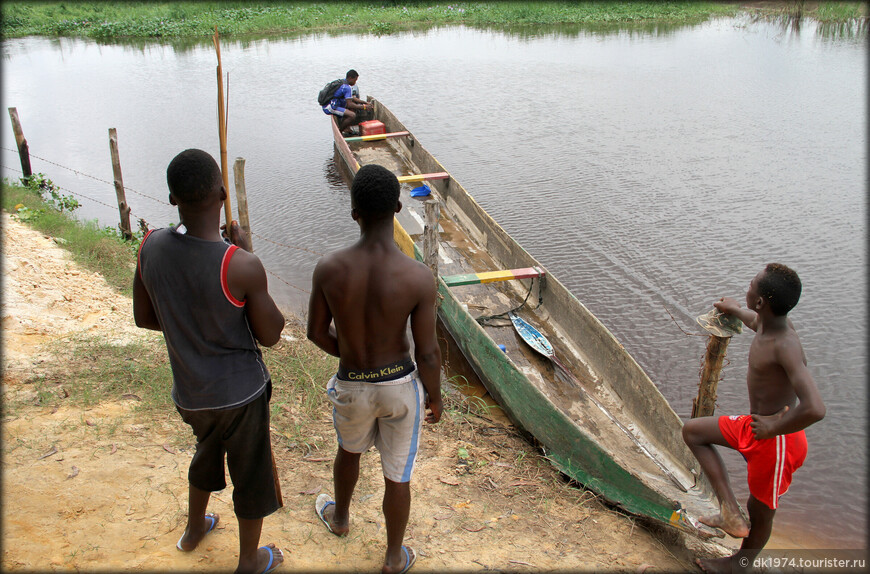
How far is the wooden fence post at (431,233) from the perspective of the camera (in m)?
5.40

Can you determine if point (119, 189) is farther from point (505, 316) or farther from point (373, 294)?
point (373, 294)

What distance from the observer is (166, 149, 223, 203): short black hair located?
86.6 inches

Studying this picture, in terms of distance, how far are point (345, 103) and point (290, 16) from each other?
66.2ft

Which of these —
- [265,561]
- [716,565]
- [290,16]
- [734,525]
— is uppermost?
[290,16]

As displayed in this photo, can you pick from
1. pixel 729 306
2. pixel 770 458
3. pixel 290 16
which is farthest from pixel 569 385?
pixel 290 16

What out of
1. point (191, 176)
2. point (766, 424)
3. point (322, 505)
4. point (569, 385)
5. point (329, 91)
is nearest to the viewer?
point (191, 176)

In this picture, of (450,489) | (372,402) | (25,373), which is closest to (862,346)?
(450,489)

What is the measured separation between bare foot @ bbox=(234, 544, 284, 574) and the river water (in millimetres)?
3827

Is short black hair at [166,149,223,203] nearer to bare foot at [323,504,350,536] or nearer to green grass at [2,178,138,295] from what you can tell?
bare foot at [323,504,350,536]

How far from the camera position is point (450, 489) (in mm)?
3885

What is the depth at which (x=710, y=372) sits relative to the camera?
13.6ft

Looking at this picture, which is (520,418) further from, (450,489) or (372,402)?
(372,402)

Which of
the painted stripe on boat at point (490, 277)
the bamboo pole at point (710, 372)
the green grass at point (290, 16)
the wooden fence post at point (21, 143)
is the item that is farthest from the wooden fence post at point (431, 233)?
the green grass at point (290, 16)

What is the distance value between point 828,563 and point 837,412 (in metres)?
2.05
